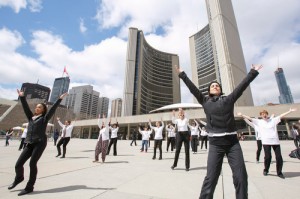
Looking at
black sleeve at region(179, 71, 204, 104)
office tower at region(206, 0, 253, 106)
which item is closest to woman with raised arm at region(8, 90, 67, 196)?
black sleeve at region(179, 71, 204, 104)

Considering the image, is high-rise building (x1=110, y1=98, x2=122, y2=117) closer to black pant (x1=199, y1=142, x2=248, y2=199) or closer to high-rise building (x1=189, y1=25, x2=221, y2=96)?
high-rise building (x1=189, y1=25, x2=221, y2=96)

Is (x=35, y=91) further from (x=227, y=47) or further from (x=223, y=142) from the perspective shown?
(x=223, y=142)

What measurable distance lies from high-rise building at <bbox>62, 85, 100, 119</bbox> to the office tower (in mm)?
120890

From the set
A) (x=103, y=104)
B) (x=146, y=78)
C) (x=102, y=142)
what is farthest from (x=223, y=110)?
(x=103, y=104)

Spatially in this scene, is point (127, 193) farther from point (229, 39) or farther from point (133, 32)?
point (133, 32)

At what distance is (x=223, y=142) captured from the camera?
243 cm

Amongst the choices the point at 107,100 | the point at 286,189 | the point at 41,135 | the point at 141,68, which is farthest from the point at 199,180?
the point at 107,100

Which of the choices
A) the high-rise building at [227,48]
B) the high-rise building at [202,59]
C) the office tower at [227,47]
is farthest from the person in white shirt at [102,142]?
the high-rise building at [202,59]

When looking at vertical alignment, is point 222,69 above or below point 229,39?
below

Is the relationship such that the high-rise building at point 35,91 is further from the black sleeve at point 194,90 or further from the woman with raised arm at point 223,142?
the woman with raised arm at point 223,142

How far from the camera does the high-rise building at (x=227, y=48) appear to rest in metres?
68.7

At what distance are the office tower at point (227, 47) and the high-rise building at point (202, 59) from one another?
71.4 ft

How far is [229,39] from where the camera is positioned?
7494cm

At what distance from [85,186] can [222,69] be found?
248 ft
